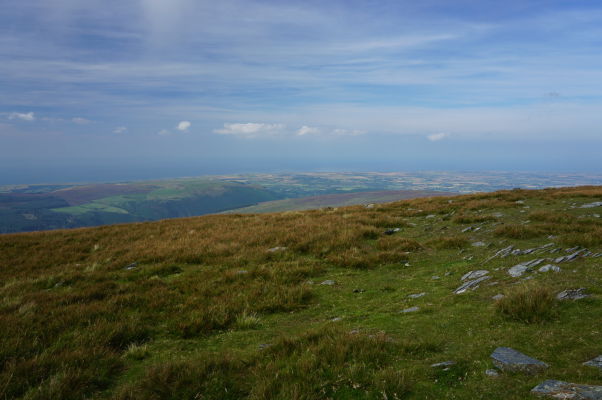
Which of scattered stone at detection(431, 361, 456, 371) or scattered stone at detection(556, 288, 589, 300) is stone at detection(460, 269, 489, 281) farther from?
scattered stone at detection(431, 361, 456, 371)

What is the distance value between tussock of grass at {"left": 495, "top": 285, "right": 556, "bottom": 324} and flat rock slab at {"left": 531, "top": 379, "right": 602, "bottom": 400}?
7.26 ft

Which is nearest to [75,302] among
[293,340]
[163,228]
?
[293,340]

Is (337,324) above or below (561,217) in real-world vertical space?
below

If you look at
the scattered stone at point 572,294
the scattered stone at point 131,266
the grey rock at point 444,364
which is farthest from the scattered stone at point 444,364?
the scattered stone at point 131,266

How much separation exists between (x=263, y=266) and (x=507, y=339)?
880 cm

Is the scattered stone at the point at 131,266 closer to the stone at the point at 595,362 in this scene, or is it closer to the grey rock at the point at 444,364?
the grey rock at the point at 444,364

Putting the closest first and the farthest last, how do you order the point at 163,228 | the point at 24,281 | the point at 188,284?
the point at 188,284 < the point at 24,281 < the point at 163,228

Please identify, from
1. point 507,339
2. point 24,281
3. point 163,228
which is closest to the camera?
point 507,339

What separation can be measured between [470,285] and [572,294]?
2.35 m

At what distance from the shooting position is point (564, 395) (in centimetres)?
384

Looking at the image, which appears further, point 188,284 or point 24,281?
point 24,281

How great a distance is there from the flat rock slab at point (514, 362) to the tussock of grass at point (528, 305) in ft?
4.38

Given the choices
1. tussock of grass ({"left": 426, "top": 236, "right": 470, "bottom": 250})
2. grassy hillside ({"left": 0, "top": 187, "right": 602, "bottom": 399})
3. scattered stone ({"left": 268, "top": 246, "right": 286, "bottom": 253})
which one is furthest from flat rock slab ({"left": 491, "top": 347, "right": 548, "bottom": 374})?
scattered stone ({"left": 268, "top": 246, "right": 286, "bottom": 253})

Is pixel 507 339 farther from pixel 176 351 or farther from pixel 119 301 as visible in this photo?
pixel 119 301
